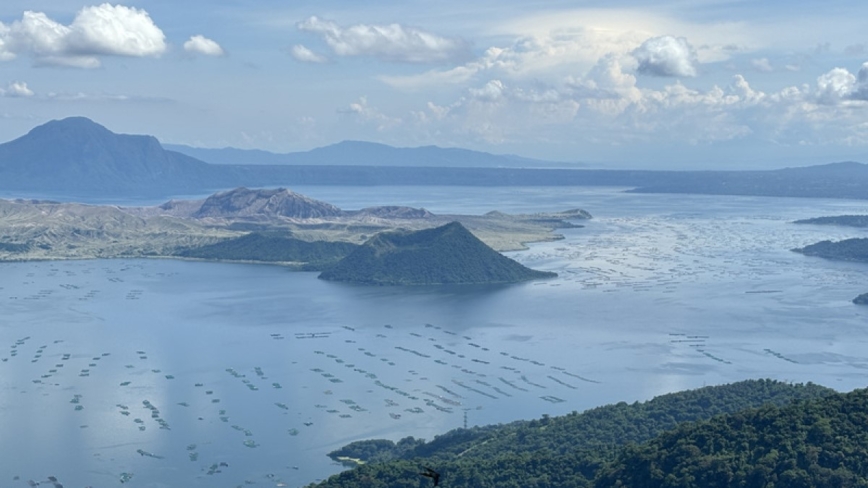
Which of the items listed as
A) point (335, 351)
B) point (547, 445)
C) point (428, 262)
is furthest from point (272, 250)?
point (547, 445)

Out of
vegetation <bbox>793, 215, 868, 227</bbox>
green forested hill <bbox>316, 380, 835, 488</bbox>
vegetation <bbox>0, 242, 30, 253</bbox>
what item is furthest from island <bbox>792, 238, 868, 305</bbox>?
vegetation <bbox>0, 242, 30, 253</bbox>

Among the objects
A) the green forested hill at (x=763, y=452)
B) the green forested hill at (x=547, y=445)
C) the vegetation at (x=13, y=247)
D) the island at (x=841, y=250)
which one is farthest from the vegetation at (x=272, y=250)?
the green forested hill at (x=763, y=452)

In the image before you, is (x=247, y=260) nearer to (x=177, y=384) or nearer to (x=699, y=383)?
(x=177, y=384)

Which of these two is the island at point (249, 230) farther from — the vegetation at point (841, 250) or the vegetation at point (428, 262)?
the vegetation at point (841, 250)

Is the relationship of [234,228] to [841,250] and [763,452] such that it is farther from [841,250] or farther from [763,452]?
[763,452]

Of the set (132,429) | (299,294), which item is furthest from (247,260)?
(132,429)
